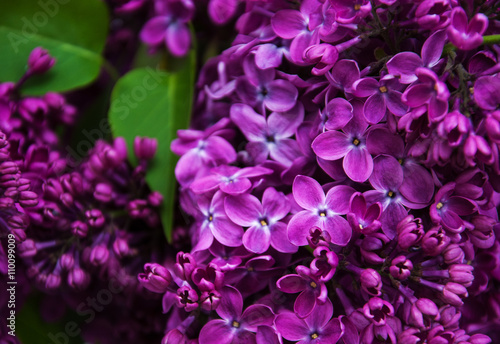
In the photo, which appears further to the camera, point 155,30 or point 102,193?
point 155,30

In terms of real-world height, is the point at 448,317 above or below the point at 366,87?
below

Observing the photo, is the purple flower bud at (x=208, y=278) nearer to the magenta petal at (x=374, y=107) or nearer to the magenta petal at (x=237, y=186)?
the magenta petal at (x=237, y=186)

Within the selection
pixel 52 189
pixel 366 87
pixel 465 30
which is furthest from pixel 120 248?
pixel 465 30

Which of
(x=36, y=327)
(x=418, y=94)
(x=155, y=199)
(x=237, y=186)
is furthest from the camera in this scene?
(x=36, y=327)

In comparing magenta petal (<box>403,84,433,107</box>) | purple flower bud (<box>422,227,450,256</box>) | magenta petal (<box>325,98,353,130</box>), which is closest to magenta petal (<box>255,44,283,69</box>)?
magenta petal (<box>325,98,353,130</box>)

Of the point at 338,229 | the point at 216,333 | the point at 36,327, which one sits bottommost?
the point at 36,327

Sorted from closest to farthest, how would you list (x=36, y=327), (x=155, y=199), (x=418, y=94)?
1. (x=418, y=94)
2. (x=155, y=199)
3. (x=36, y=327)

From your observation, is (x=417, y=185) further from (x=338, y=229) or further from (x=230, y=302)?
(x=230, y=302)

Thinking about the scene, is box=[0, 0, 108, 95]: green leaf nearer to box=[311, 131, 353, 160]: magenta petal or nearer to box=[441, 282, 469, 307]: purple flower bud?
box=[311, 131, 353, 160]: magenta petal
